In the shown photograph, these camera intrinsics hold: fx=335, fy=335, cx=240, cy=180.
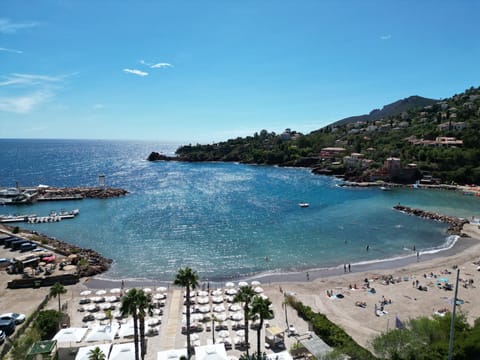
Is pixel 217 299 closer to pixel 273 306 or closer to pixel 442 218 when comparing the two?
pixel 273 306

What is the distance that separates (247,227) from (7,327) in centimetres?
3999

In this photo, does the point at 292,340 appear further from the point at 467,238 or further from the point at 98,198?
the point at 98,198

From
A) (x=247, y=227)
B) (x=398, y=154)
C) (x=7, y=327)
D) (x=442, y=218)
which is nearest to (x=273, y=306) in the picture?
(x=7, y=327)

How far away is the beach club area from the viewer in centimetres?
2330

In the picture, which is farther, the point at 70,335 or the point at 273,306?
the point at 273,306

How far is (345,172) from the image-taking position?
13025 centimetres

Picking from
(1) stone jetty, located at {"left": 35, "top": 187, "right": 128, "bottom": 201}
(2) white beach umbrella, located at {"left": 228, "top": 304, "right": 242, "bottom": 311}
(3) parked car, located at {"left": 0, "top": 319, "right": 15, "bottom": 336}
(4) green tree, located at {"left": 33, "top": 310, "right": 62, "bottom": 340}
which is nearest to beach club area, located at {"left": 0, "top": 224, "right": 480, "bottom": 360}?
(2) white beach umbrella, located at {"left": 228, "top": 304, "right": 242, "bottom": 311}

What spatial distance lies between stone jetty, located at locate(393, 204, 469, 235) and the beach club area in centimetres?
1543

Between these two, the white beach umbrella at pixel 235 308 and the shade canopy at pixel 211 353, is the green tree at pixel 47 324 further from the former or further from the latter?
the white beach umbrella at pixel 235 308

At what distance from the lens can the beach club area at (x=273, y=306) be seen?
23297mm

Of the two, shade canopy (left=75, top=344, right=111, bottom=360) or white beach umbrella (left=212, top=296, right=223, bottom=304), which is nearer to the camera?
shade canopy (left=75, top=344, right=111, bottom=360)

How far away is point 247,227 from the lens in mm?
60469

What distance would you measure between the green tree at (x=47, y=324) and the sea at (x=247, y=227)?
47.6 ft

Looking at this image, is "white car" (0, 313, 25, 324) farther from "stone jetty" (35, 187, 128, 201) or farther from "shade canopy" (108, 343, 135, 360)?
"stone jetty" (35, 187, 128, 201)
